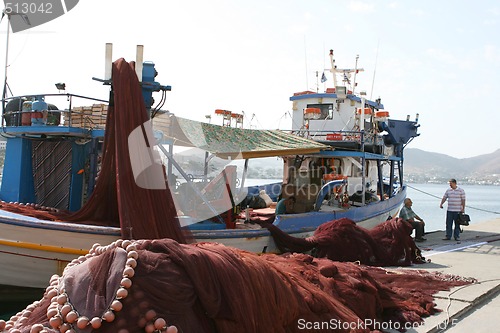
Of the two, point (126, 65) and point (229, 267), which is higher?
point (126, 65)

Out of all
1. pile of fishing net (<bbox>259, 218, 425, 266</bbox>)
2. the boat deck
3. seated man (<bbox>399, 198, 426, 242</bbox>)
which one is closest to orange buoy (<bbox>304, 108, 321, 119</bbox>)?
seated man (<bbox>399, 198, 426, 242</bbox>)

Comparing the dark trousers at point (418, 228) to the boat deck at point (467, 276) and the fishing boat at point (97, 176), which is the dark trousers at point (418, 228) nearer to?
the boat deck at point (467, 276)

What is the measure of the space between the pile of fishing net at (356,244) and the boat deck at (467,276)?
0.42m

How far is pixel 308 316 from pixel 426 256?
6.33 meters

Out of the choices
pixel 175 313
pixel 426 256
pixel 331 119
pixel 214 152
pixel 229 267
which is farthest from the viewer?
pixel 331 119

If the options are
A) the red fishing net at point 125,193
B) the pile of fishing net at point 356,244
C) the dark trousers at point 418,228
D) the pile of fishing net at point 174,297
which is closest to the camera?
the pile of fishing net at point 174,297

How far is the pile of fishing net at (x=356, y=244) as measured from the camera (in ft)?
27.5

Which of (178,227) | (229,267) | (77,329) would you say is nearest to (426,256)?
(178,227)

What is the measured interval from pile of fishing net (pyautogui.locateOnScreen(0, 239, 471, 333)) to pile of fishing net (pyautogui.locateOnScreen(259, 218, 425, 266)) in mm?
4044

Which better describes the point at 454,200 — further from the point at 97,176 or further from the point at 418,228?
the point at 97,176

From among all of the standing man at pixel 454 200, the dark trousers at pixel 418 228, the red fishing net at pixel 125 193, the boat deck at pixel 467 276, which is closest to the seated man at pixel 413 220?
the dark trousers at pixel 418 228

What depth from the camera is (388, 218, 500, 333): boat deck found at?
5086 millimetres

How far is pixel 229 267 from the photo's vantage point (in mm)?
3482

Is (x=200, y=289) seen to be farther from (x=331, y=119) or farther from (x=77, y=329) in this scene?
(x=331, y=119)
